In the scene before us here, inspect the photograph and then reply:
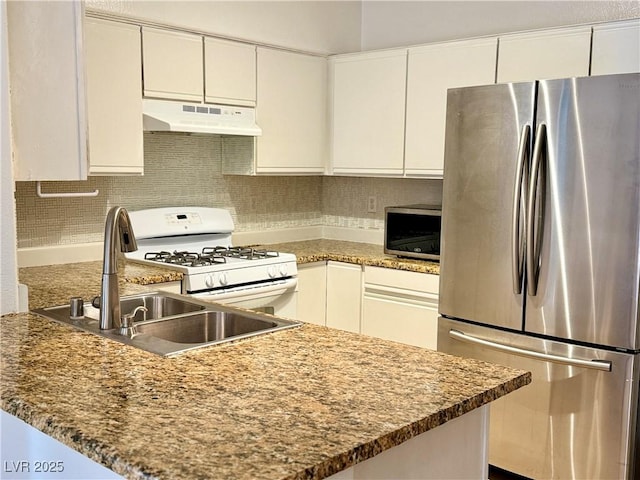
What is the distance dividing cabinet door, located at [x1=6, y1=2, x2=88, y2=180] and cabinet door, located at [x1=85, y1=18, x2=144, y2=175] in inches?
35.5

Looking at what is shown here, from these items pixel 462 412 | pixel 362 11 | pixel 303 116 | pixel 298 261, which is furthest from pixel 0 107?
pixel 362 11

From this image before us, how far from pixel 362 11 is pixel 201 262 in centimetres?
230

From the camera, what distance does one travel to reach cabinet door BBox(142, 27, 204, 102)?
3.26m

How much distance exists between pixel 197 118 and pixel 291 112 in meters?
0.73

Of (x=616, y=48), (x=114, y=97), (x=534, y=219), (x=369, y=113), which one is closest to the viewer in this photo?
(x=534, y=219)

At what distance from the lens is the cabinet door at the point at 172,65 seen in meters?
3.26

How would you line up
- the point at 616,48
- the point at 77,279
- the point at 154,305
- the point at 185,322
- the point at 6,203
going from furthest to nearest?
the point at 616,48 < the point at 77,279 < the point at 154,305 < the point at 185,322 < the point at 6,203

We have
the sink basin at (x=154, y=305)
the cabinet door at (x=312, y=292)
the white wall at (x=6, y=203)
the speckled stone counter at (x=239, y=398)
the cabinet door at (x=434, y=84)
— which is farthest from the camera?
the cabinet door at (x=312, y=292)

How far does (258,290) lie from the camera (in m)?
3.38

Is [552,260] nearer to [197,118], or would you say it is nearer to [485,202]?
[485,202]

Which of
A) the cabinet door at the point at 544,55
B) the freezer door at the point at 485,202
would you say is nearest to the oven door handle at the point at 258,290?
the freezer door at the point at 485,202

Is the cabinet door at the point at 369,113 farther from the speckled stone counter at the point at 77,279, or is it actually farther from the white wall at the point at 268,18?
the speckled stone counter at the point at 77,279

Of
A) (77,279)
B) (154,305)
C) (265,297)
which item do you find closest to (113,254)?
(154,305)

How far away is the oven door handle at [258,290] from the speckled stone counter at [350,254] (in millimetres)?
204
